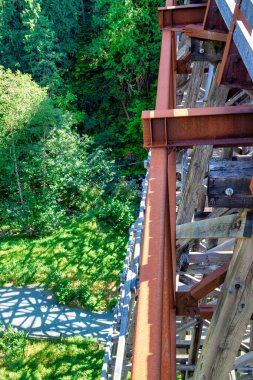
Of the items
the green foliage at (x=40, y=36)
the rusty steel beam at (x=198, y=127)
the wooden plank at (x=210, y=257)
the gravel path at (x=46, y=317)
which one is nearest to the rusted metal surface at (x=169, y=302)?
the rusty steel beam at (x=198, y=127)

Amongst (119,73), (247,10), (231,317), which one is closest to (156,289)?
(231,317)

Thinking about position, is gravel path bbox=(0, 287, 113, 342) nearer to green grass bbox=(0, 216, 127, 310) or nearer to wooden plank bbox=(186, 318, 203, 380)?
green grass bbox=(0, 216, 127, 310)

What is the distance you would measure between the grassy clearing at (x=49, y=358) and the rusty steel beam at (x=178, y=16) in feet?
Result: 22.6

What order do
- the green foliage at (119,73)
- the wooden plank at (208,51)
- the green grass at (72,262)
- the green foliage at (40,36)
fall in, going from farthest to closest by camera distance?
the green foliage at (40,36) < the green foliage at (119,73) < the green grass at (72,262) < the wooden plank at (208,51)

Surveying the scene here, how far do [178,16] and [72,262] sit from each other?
8145 mm

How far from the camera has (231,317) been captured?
2031 millimetres

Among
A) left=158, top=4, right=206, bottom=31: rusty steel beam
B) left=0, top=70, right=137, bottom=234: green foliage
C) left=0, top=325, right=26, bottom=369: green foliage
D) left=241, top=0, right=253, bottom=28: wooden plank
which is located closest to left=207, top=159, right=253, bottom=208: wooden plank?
left=241, top=0, right=253, bottom=28: wooden plank

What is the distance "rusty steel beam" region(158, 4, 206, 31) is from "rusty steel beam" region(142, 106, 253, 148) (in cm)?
286

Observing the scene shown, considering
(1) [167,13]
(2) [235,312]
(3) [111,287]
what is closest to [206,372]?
(2) [235,312]

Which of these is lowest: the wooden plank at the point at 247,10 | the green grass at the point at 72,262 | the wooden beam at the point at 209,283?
the wooden beam at the point at 209,283

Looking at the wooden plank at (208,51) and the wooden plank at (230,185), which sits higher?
the wooden plank at (208,51)

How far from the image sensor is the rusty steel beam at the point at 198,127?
2287mm

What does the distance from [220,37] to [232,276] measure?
99.5 inches

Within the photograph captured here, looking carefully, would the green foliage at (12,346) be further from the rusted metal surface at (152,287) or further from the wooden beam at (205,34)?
the rusted metal surface at (152,287)
